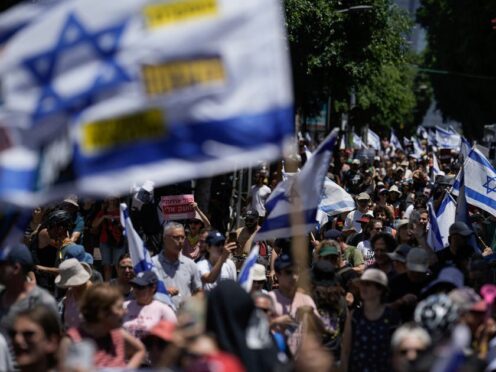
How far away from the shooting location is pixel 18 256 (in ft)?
29.3

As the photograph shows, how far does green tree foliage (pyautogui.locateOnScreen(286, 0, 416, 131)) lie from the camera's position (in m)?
28.8


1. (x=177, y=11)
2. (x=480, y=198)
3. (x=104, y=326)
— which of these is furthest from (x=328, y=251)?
(x=177, y=11)

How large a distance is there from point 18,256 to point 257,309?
1.93 meters

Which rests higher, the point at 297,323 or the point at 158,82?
the point at 158,82

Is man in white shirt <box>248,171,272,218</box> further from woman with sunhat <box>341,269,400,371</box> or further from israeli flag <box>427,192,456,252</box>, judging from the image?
woman with sunhat <box>341,269,400,371</box>

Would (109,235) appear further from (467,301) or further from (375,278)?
(467,301)

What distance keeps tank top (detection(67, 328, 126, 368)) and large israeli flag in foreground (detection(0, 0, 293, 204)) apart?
1533 mm

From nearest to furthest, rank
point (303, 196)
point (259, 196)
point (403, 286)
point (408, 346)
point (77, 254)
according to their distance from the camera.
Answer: point (408, 346), point (303, 196), point (403, 286), point (77, 254), point (259, 196)

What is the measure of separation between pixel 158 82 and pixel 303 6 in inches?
821

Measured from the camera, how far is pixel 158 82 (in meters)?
6.62

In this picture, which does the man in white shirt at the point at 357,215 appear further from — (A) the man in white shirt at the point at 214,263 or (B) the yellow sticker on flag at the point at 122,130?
(B) the yellow sticker on flag at the point at 122,130

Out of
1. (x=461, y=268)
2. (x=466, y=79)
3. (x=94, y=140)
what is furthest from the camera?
(x=466, y=79)

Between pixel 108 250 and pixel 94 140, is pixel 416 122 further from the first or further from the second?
pixel 94 140

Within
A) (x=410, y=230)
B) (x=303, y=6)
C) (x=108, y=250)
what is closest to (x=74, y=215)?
(x=108, y=250)
